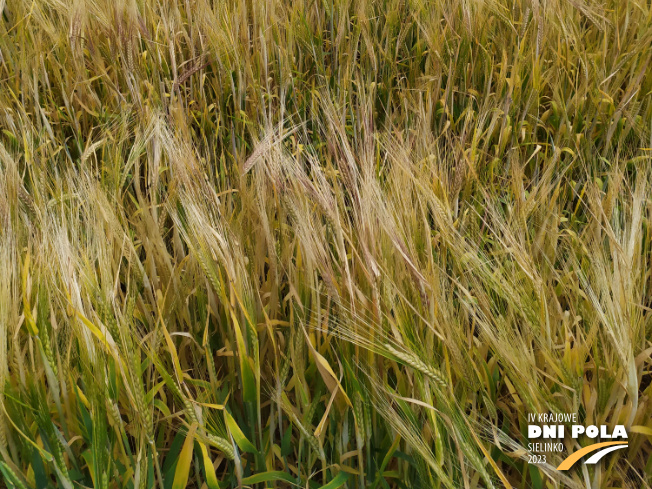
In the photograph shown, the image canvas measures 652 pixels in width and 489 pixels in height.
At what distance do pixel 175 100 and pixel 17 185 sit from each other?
51 centimetres

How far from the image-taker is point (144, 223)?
3.27 ft

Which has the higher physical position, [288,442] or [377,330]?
[377,330]

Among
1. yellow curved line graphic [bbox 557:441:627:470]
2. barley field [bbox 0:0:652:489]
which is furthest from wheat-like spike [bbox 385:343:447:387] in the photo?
yellow curved line graphic [bbox 557:441:627:470]

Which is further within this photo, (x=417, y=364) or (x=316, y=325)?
(x=316, y=325)

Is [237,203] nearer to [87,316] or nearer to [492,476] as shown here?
[87,316]

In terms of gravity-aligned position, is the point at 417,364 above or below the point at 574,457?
above

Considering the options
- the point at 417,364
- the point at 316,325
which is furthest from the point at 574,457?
the point at 316,325

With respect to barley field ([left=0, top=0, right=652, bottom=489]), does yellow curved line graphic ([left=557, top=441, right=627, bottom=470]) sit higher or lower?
lower

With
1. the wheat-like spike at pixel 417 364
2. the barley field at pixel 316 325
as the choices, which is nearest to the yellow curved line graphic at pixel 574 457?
the barley field at pixel 316 325

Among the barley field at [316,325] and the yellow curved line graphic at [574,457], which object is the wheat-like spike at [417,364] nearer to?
the barley field at [316,325]

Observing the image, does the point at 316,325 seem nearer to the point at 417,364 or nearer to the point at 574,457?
the point at 417,364

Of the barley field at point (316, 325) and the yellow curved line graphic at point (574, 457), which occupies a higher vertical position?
the barley field at point (316, 325)

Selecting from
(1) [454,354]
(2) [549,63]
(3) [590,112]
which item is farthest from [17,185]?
Answer: (2) [549,63]

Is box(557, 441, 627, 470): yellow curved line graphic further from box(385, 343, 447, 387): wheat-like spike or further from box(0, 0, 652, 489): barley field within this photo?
box(385, 343, 447, 387): wheat-like spike
